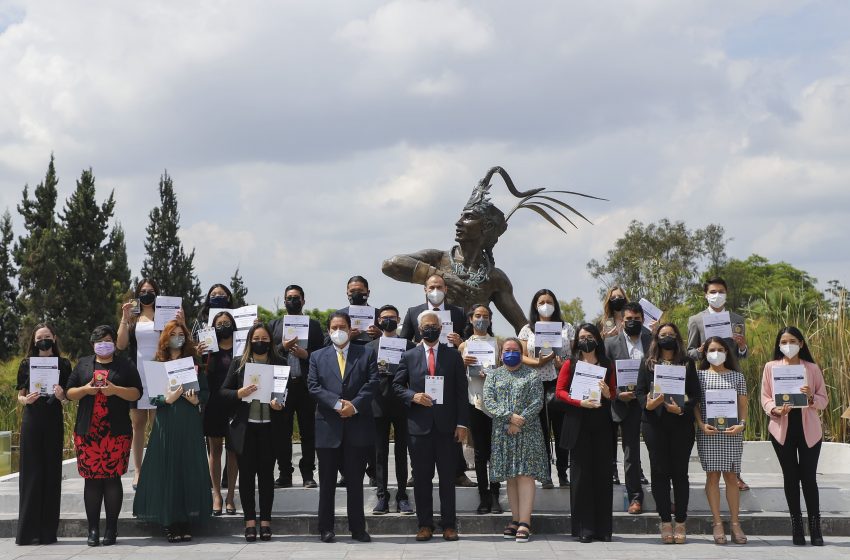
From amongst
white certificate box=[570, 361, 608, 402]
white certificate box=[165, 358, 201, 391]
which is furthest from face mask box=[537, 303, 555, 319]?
white certificate box=[165, 358, 201, 391]

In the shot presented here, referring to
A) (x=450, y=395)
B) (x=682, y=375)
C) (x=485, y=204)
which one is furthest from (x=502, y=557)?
(x=485, y=204)

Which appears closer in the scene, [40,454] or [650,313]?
[40,454]

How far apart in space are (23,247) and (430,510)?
37.0 metres

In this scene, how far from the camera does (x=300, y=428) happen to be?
1014 centimetres

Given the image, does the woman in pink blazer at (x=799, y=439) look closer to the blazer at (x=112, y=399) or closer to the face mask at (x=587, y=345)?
the face mask at (x=587, y=345)

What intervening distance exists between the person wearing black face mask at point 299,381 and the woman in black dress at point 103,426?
4.74 feet

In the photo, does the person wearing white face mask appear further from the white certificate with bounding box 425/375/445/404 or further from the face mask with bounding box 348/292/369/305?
the face mask with bounding box 348/292/369/305

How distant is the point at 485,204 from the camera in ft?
41.2

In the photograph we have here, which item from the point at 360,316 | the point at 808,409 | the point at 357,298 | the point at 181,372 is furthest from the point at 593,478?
the point at 181,372

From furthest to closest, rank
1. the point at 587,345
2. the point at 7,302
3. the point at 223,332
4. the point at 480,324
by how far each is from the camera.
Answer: the point at 7,302 → the point at 223,332 → the point at 480,324 → the point at 587,345

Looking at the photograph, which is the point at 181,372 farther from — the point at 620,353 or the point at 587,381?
the point at 620,353

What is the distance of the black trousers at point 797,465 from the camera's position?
29.0 feet

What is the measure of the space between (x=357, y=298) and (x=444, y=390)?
1.58m

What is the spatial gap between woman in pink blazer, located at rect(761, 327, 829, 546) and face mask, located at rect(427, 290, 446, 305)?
10.2 feet
